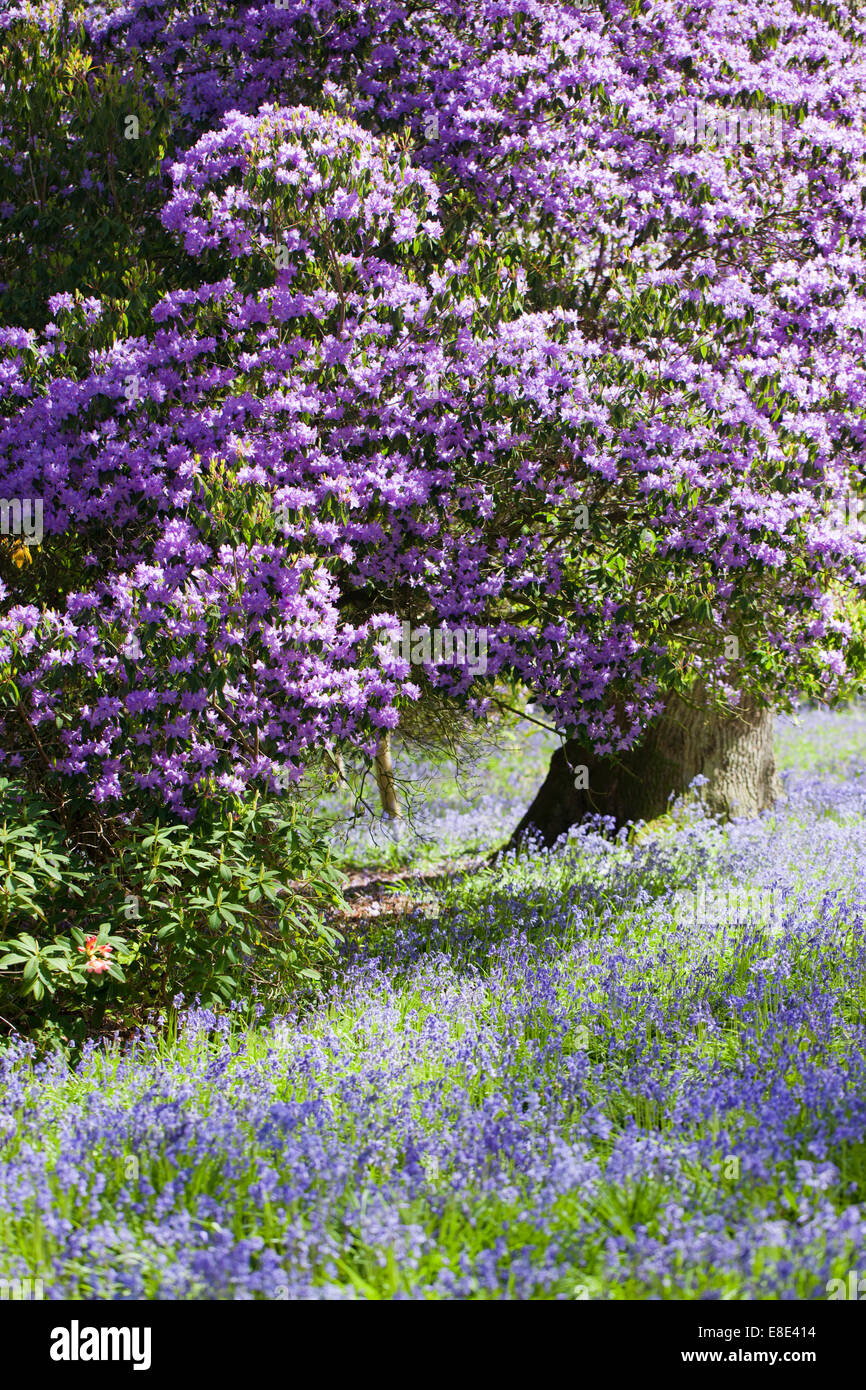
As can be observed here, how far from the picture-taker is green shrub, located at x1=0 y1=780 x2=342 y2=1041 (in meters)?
5.11

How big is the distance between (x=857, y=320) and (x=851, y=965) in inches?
159

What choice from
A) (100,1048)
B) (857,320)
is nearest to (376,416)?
(857,320)

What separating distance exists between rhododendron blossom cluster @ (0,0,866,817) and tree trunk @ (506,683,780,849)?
1612 millimetres

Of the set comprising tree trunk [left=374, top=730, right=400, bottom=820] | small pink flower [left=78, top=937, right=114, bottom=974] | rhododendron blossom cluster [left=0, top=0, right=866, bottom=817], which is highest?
rhododendron blossom cluster [left=0, top=0, right=866, bottom=817]

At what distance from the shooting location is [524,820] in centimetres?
1027

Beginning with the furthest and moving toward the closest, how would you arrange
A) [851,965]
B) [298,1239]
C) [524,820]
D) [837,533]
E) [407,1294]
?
[524,820], [837,533], [851,965], [298,1239], [407,1294]

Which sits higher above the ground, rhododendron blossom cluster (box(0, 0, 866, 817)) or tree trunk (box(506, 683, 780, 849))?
rhododendron blossom cluster (box(0, 0, 866, 817))

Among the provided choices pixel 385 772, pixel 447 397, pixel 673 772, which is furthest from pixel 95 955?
pixel 673 772

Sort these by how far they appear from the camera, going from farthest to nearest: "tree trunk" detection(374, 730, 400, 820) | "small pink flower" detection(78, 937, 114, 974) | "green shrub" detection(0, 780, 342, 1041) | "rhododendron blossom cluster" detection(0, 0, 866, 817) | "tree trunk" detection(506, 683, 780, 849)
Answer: "tree trunk" detection(506, 683, 780, 849) → "tree trunk" detection(374, 730, 400, 820) → "rhododendron blossom cluster" detection(0, 0, 866, 817) → "green shrub" detection(0, 780, 342, 1041) → "small pink flower" detection(78, 937, 114, 974)

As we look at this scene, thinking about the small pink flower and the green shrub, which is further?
the green shrub

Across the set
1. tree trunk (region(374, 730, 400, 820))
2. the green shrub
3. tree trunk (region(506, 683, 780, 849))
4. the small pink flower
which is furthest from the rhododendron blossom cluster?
tree trunk (region(374, 730, 400, 820))

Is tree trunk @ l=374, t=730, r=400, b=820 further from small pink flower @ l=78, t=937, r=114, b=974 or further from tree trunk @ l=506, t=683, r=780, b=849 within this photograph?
small pink flower @ l=78, t=937, r=114, b=974

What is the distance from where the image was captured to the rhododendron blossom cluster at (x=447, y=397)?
5645mm
